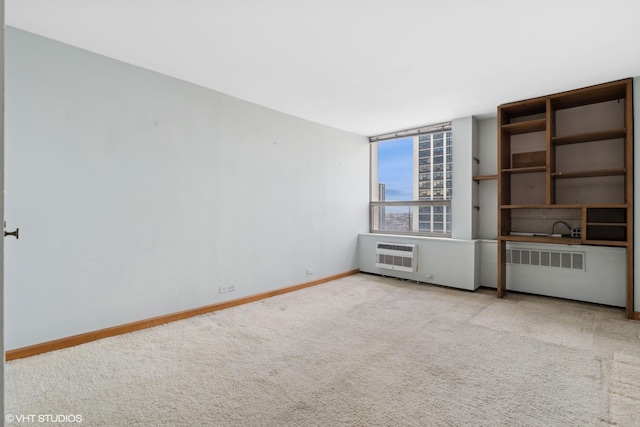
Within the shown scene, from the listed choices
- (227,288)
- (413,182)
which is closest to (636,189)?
(413,182)

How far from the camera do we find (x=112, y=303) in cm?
285

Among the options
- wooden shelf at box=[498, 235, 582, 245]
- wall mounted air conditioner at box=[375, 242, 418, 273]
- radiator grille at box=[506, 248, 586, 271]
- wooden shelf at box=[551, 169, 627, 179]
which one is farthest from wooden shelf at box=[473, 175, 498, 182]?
wall mounted air conditioner at box=[375, 242, 418, 273]

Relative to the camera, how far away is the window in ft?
16.5

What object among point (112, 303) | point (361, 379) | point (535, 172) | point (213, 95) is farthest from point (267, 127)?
point (535, 172)

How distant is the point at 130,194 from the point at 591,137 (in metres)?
4.77

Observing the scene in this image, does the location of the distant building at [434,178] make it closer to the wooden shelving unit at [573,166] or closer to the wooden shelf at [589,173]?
the wooden shelving unit at [573,166]

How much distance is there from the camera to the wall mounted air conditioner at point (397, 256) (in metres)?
4.85

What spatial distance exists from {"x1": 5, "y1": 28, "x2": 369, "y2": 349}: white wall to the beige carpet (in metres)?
0.40

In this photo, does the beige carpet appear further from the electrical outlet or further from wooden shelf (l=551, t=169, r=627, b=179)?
wooden shelf (l=551, t=169, r=627, b=179)

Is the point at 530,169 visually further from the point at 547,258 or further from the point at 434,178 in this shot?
the point at 434,178

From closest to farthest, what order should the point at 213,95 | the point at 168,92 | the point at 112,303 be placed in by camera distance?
1. the point at 112,303
2. the point at 168,92
3. the point at 213,95

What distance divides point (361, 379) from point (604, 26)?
9.73 feet

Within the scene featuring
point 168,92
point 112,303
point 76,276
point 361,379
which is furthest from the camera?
point 168,92

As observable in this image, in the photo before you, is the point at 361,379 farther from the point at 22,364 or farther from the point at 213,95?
the point at 213,95
